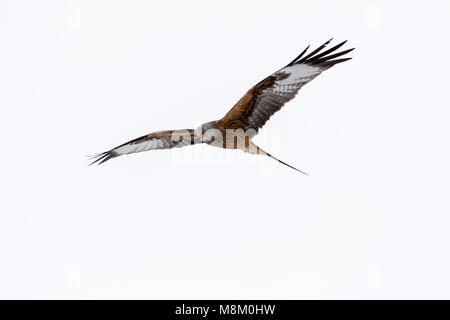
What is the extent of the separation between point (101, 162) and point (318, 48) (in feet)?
9.50

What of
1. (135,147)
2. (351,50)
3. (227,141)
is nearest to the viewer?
(351,50)

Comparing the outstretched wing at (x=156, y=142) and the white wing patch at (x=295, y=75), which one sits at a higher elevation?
the white wing patch at (x=295, y=75)

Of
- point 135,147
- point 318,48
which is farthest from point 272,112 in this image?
point 135,147

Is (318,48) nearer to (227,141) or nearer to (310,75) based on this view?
(310,75)

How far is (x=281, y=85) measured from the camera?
24.1ft

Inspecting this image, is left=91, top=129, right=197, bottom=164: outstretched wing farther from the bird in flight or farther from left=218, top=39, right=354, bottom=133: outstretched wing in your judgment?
left=218, top=39, right=354, bottom=133: outstretched wing

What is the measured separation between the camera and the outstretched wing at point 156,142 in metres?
7.88

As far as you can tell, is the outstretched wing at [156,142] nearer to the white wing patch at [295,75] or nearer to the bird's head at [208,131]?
Result: the bird's head at [208,131]

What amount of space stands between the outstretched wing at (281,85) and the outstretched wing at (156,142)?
0.61 metres

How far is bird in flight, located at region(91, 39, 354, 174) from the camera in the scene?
7285 millimetres

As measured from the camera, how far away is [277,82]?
7.30 meters

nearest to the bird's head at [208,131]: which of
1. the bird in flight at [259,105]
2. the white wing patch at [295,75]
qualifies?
the bird in flight at [259,105]

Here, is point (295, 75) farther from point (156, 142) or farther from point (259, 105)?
point (156, 142)

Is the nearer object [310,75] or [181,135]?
[310,75]
